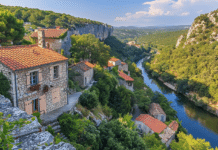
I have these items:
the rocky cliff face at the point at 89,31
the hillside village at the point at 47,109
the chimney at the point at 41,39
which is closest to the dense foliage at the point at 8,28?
the chimney at the point at 41,39

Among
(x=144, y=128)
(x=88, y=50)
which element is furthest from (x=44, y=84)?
(x=144, y=128)

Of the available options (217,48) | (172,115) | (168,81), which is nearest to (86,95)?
(172,115)

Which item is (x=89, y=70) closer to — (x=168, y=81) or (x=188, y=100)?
(x=188, y=100)

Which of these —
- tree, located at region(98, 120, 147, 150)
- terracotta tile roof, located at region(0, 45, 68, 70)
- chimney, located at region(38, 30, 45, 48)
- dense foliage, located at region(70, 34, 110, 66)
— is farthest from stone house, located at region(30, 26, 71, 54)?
tree, located at region(98, 120, 147, 150)

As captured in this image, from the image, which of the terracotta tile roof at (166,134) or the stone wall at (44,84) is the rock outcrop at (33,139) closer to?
the stone wall at (44,84)

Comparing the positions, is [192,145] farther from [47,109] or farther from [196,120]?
[47,109]

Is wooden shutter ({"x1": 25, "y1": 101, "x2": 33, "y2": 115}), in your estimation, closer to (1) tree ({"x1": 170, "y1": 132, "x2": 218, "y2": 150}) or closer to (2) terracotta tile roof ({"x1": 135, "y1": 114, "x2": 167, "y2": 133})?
(1) tree ({"x1": 170, "y1": 132, "x2": 218, "y2": 150})

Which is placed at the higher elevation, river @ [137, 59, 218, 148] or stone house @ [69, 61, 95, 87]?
stone house @ [69, 61, 95, 87]
